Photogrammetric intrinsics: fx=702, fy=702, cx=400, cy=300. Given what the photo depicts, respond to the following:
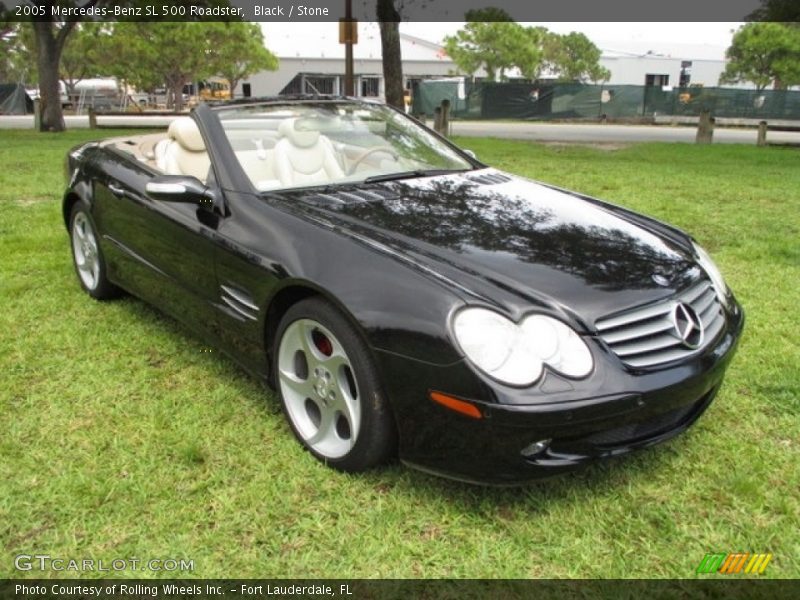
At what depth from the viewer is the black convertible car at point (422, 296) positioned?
6.91 ft

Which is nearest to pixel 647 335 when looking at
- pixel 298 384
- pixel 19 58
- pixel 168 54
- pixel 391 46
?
pixel 298 384

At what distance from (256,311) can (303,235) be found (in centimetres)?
37

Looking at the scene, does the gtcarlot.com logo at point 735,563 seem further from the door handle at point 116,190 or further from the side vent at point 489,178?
the door handle at point 116,190

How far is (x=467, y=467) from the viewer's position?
85.4 inches

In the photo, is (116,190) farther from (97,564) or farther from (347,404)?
(97,564)

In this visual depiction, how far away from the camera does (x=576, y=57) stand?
5684 cm

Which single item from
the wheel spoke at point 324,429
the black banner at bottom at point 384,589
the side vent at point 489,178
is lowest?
the black banner at bottom at point 384,589

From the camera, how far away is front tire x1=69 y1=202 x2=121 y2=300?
4.21 m

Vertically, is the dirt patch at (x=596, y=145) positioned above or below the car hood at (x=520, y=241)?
below

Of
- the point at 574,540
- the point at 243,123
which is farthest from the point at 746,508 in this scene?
the point at 243,123

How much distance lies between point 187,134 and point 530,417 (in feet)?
8.37

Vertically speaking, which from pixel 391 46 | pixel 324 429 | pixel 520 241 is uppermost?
pixel 391 46

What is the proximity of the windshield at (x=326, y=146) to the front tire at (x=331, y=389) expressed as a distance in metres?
0.80

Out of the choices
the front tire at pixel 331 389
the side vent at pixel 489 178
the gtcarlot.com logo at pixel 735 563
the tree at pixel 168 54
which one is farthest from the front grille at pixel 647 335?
the tree at pixel 168 54
